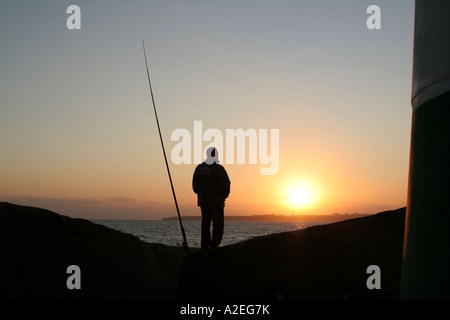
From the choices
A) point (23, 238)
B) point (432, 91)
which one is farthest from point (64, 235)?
point (432, 91)

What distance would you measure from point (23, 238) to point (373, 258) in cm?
375

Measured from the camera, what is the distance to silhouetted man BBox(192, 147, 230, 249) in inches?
294

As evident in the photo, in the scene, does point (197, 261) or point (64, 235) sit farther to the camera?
point (197, 261)

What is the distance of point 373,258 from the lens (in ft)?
18.5

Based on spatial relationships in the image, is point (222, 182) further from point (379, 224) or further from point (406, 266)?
point (406, 266)

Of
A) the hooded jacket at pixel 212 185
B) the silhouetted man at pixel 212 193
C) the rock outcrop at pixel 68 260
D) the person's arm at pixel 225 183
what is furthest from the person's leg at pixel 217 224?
the rock outcrop at pixel 68 260

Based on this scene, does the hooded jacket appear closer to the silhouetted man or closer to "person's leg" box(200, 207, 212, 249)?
the silhouetted man

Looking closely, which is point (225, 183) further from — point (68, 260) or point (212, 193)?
point (68, 260)

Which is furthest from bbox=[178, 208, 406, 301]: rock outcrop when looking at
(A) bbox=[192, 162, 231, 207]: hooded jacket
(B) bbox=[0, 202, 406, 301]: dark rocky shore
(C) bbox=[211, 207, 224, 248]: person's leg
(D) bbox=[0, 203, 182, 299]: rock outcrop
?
(A) bbox=[192, 162, 231, 207]: hooded jacket

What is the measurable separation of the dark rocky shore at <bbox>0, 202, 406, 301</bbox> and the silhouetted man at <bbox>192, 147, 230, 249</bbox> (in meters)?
1.42

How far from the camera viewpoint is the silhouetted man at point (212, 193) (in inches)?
294

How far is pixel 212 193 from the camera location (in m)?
7.47
